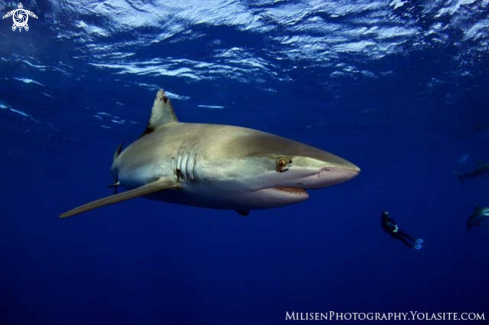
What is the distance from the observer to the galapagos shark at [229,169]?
2725mm

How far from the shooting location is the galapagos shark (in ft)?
8.94

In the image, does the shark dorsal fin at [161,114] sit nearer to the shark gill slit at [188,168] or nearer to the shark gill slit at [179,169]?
the shark gill slit at [179,169]

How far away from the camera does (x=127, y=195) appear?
3281mm

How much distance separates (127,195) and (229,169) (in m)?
1.04

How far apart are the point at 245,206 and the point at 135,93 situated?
1569 centimetres

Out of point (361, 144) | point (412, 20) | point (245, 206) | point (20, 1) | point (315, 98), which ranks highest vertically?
point (361, 144)

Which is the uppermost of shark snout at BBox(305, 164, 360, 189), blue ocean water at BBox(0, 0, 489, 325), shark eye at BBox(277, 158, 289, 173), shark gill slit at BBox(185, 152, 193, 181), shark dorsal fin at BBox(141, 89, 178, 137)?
blue ocean water at BBox(0, 0, 489, 325)

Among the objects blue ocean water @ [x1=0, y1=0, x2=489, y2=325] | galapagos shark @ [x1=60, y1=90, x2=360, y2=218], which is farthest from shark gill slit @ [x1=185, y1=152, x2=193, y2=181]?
blue ocean water @ [x1=0, y1=0, x2=489, y2=325]

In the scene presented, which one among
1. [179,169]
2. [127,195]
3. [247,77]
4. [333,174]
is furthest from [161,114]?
[247,77]

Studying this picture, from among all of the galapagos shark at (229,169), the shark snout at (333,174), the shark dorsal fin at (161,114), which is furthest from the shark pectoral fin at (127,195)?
the shark dorsal fin at (161,114)

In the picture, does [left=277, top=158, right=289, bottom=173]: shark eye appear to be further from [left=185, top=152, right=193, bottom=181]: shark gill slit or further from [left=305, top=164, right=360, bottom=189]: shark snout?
[left=185, top=152, right=193, bottom=181]: shark gill slit

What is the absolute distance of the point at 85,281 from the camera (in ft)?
180

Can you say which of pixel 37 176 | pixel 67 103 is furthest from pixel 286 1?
pixel 37 176

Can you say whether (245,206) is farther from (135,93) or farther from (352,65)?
(135,93)
